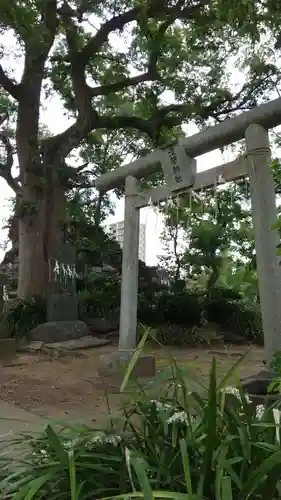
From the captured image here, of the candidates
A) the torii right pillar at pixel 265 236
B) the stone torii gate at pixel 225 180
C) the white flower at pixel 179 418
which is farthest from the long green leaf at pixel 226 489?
the torii right pillar at pixel 265 236

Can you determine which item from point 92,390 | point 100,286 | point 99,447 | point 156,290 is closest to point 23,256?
Result: point 100,286

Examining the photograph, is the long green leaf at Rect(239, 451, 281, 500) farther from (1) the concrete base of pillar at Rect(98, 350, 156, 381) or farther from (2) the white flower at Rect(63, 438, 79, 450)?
(1) the concrete base of pillar at Rect(98, 350, 156, 381)

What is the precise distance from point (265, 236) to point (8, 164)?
356 inches

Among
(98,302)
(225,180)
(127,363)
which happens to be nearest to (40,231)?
(98,302)

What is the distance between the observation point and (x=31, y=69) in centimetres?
1044

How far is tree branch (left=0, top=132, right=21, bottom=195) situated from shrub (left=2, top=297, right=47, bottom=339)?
302 centimetres

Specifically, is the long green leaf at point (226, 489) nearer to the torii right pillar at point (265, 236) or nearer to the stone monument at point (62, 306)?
the torii right pillar at point (265, 236)

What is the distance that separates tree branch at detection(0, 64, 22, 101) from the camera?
34.5 feet

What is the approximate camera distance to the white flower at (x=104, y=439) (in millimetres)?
1642

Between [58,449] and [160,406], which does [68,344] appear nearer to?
[160,406]

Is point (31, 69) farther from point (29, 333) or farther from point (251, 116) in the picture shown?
point (251, 116)

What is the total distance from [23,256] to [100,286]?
1.73m

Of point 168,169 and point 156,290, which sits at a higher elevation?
point 168,169

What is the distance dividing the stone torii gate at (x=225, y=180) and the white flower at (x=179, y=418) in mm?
2226
